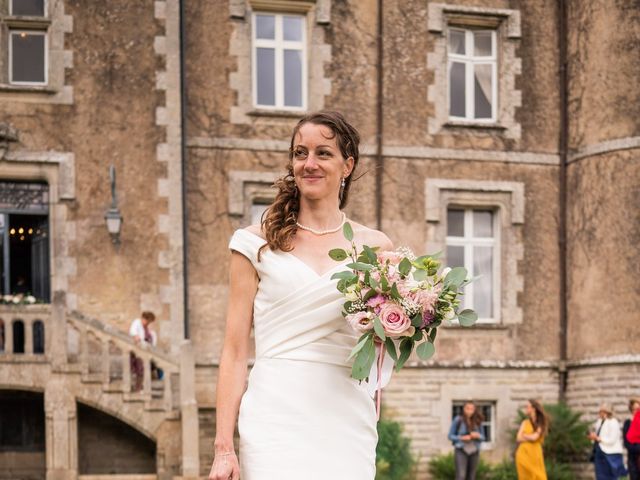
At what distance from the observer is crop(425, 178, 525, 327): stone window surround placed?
1877 centimetres

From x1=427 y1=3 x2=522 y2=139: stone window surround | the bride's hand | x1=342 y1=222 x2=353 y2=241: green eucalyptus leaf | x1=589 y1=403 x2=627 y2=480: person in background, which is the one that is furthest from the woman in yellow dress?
the bride's hand

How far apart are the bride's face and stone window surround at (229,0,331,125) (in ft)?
46.5

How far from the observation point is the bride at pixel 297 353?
3.76m

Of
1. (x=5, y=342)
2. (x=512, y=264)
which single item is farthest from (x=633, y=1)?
(x=5, y=342)

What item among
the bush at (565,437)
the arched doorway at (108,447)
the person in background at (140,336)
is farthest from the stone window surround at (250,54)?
the bush at (565,437)

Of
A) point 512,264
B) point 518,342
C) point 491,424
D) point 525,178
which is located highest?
point 525,178

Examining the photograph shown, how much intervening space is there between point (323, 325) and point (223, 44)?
47.6ft

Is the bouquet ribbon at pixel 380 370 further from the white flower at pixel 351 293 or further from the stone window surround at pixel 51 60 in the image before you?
the stone window surround at pixel 51 60

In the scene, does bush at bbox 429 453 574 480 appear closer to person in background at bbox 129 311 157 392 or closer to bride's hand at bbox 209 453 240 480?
person in background at bbox 129 311 157 392

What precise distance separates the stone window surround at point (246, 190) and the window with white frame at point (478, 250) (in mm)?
3031

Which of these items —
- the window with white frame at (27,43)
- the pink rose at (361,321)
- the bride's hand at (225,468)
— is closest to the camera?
the bride's hand at (225,468)

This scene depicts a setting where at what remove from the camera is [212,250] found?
17.6m

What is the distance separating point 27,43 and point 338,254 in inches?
564

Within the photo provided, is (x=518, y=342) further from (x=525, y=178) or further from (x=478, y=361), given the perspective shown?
(x=525, y=178)
